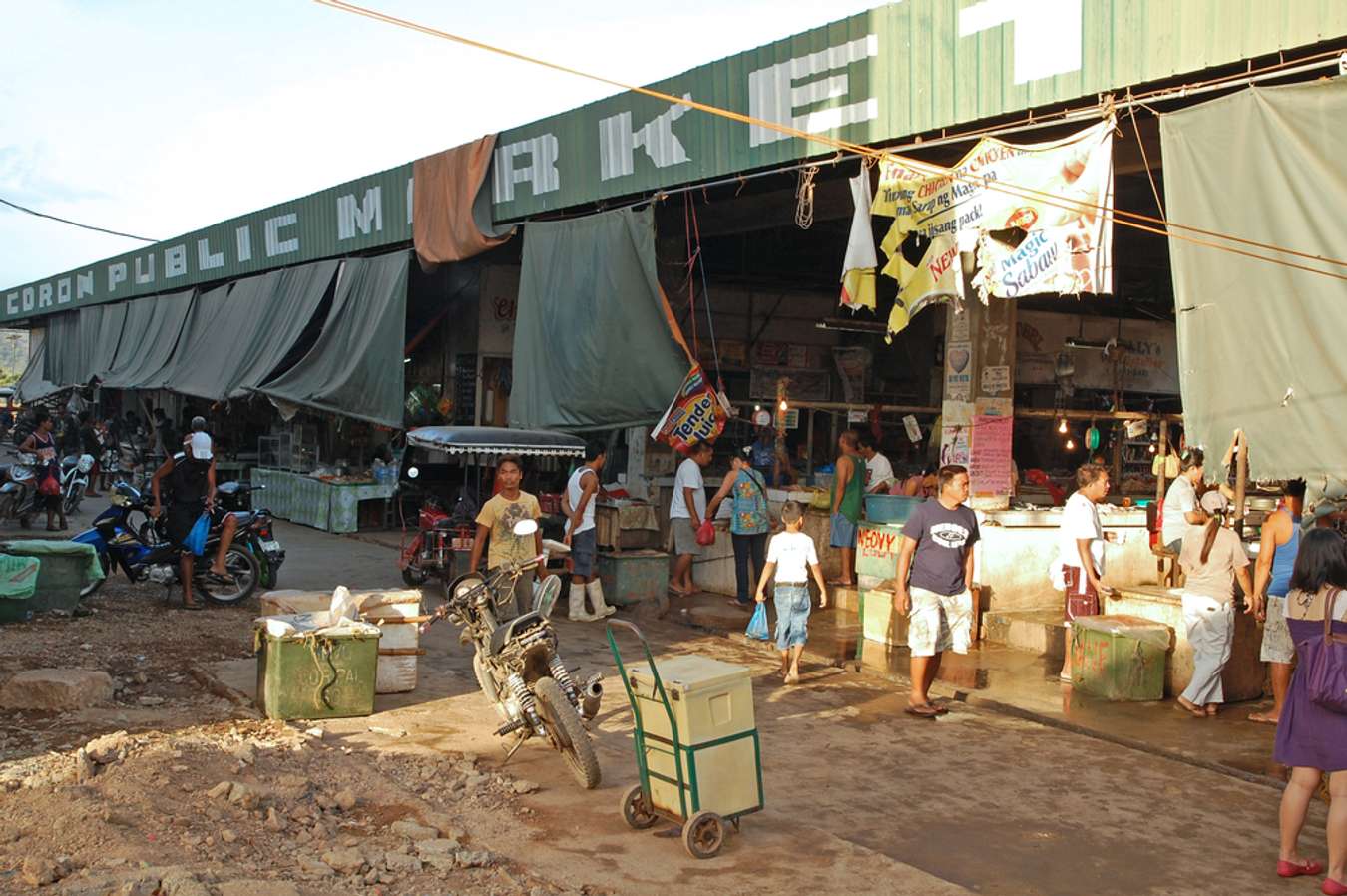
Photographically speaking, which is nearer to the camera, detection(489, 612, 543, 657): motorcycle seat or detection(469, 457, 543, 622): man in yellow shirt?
detection(489, 612, 543, 657): motorcycle seat

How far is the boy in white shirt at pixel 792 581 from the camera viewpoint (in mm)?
9445

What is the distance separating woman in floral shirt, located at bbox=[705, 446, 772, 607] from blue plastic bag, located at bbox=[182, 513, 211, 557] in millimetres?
4973

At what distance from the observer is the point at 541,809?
6086 millimetres

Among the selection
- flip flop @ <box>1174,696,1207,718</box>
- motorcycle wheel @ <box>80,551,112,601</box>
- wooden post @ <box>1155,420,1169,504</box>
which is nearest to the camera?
flip flop @ <box>1174,696,1207,718</box>

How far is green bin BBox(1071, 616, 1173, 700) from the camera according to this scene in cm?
899

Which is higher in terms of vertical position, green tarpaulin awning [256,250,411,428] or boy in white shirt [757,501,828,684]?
green tarpaulin awning [256,250,411,428]

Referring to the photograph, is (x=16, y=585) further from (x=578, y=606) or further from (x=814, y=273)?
(x=814, y=273)

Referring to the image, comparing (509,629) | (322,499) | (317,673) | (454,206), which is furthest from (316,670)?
(322,499)

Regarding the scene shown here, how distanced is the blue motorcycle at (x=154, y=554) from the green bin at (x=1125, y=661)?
781 centimetres

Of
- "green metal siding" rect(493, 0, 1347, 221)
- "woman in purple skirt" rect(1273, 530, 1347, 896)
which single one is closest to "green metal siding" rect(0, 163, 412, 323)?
"green metal siding" rect(493, 0, 1347, 221)

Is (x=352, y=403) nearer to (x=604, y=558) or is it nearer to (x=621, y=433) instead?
(x=621, y=433)

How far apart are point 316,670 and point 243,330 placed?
1665 cm

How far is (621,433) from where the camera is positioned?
16.0m

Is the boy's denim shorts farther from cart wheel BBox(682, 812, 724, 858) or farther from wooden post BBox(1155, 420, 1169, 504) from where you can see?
wooden post BBox(1155, 420, 1169, 504)
